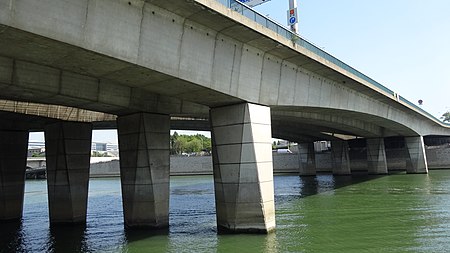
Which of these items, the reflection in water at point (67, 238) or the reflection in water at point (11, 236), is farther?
the reflection in water at point (11, 236)

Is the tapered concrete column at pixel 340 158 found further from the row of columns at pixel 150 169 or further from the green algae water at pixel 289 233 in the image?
the row of columns at pixel 150 169

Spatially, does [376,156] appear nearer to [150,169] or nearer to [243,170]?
[243,170]

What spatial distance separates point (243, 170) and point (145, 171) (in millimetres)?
6543

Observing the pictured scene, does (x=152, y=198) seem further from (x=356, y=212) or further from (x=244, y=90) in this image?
(x=356, y=212)

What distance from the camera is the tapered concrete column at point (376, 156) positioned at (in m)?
59.6

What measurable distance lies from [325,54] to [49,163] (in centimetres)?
1971

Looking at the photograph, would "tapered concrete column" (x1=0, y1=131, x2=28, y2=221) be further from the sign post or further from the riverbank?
the riverbank

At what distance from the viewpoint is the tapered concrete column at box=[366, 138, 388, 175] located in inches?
2347

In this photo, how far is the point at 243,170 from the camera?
1705 centimetres

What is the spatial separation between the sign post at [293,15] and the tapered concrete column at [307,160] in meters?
42.8

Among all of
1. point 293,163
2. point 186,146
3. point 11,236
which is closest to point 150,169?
point 11,236

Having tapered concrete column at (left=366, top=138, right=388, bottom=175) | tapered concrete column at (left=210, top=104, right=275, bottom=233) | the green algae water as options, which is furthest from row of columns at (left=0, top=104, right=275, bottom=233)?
tapered concrete column at (left=366, top=138, right=388, bottom=175)

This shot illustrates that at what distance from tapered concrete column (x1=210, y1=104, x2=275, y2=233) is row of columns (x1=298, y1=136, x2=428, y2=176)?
158 ft

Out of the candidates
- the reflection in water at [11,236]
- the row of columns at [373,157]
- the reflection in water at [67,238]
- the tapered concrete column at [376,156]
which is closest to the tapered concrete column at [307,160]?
the row of columns at [373,157]
